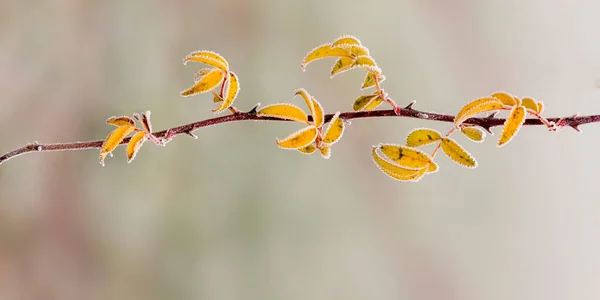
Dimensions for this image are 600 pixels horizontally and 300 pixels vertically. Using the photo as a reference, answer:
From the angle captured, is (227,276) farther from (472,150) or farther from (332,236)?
(472,150)

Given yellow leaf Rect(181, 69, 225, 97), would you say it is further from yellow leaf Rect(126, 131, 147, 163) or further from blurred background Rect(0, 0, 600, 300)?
blurred background Rect(0, 0, 600, 300)

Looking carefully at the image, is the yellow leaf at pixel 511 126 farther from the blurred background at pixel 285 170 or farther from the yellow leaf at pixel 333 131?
the blurred background at pixel 285 170

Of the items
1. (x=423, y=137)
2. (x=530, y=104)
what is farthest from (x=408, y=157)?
(x=530, y=104)

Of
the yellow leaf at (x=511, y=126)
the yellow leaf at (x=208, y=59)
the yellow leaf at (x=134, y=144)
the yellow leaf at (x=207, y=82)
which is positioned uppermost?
the yellow leaf at (x=208, y=59)

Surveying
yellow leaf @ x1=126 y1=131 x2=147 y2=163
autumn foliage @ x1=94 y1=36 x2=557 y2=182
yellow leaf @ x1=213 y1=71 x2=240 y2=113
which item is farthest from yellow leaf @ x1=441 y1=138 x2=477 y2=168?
yellow leaf @ x1=126 y1=131 x2=147 y2=163

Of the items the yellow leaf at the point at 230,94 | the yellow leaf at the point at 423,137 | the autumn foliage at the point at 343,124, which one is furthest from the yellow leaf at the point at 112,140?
the yellow leaf at the point at 423,137

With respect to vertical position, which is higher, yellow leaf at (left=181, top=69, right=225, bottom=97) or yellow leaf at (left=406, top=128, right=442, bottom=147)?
yellow leaf at (left=181, top=69, right=225, bottom=97)

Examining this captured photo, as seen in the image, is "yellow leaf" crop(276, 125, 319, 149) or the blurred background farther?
the blurred background
